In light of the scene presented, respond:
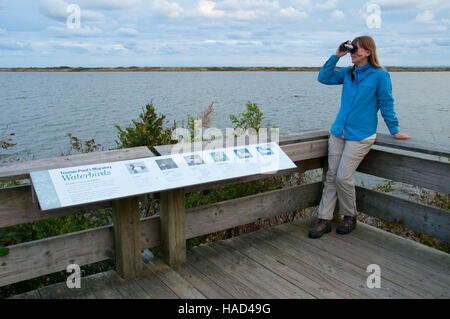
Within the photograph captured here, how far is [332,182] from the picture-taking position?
3.87 meters

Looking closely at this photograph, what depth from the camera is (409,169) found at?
11.8ft

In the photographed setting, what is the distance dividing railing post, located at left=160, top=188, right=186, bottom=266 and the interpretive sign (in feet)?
1.10

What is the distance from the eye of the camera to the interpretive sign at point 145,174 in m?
2.34

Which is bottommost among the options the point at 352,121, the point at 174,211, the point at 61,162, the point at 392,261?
the point at 392,261

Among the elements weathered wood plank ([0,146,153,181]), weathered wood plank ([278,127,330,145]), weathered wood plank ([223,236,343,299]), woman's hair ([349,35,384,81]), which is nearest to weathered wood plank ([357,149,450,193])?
weathered wood plank ([278,127,330,145])

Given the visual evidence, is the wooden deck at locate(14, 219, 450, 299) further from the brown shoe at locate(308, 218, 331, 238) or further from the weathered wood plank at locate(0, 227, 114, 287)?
the weathered wood plank at locate(0, 227, 114, 287)

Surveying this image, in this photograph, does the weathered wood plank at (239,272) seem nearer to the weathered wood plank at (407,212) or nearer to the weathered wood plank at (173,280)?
the weathered wood plank at (173,280)

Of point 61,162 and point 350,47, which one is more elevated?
point 350,47

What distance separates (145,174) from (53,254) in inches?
33.9

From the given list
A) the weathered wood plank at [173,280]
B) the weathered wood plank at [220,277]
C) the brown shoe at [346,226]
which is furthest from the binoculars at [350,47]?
the weathered wood plank at [173,280]

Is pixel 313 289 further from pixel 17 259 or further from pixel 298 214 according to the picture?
pixel 298 214

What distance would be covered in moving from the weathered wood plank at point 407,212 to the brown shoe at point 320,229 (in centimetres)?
44

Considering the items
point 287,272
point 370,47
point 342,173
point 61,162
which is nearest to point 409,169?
point 342,173

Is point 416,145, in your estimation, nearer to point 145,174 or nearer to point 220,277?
point 220,277
